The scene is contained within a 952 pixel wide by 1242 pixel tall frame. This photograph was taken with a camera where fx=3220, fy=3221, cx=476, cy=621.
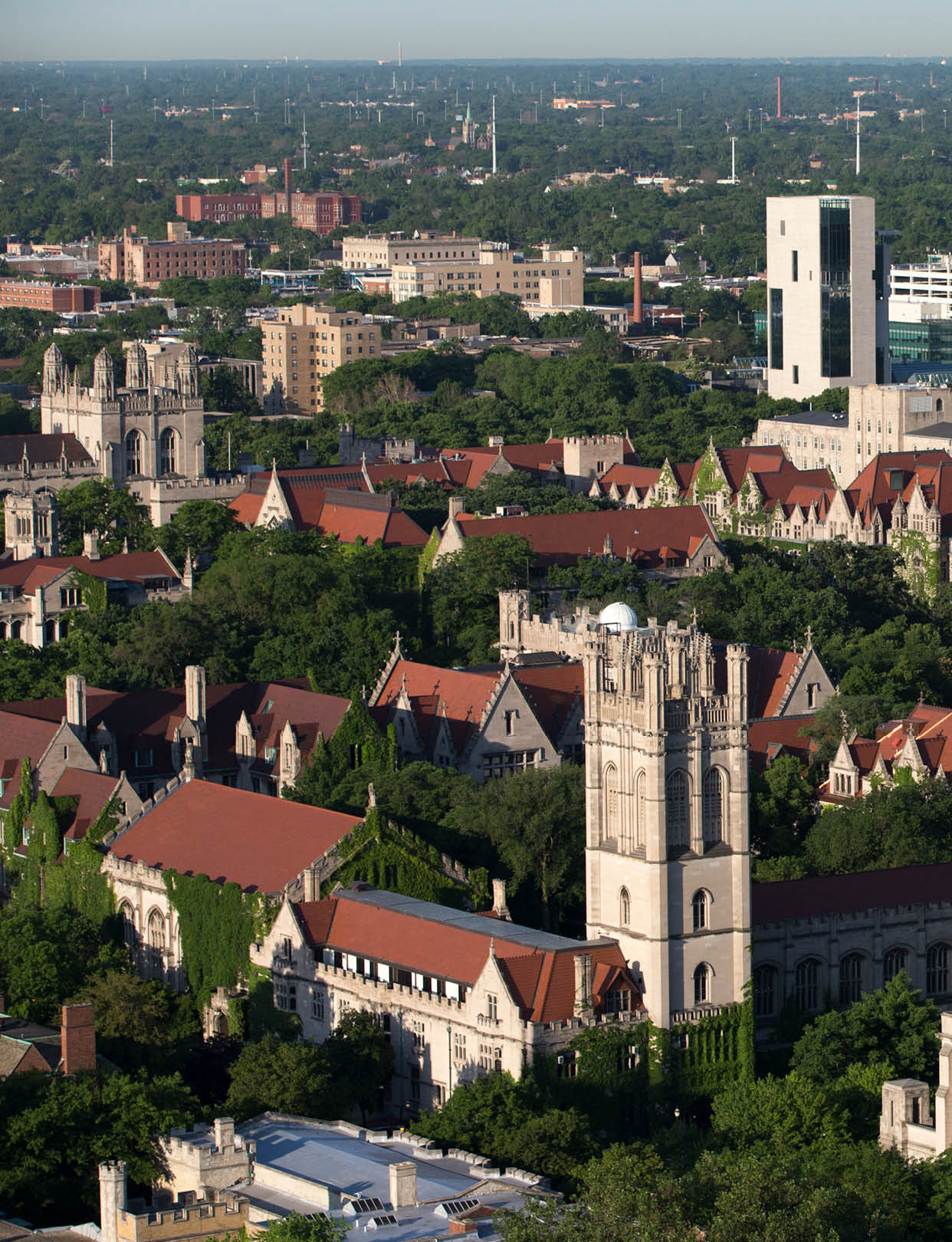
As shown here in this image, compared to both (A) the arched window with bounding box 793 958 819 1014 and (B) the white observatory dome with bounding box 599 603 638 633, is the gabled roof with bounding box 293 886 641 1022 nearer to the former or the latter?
(A) the arched window with bounding box 793 958 819 1014

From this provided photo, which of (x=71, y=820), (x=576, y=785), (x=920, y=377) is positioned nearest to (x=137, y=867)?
(x=71, y=820)

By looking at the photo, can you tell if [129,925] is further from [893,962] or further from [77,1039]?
[893,962]

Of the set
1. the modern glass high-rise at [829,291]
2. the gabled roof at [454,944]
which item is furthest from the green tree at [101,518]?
the modern glass high-rise at [829,291]

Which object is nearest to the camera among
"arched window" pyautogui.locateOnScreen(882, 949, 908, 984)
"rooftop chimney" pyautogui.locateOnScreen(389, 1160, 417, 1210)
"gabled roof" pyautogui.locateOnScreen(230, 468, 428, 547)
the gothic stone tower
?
"rooftop chimney" pyautogui.locateOnScreen(389, 1160, 417, 1210)

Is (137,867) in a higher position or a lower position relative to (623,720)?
lower

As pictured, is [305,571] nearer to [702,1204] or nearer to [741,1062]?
[741,1062]

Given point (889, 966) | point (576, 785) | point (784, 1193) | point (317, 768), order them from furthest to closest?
point (317, 768) < point (576, 785) < point (889, 966) < point (784, 1193)

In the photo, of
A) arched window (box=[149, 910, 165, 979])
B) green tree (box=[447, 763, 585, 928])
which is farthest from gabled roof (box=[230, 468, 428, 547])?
arched window (box=[149, 910, 165, 979])
